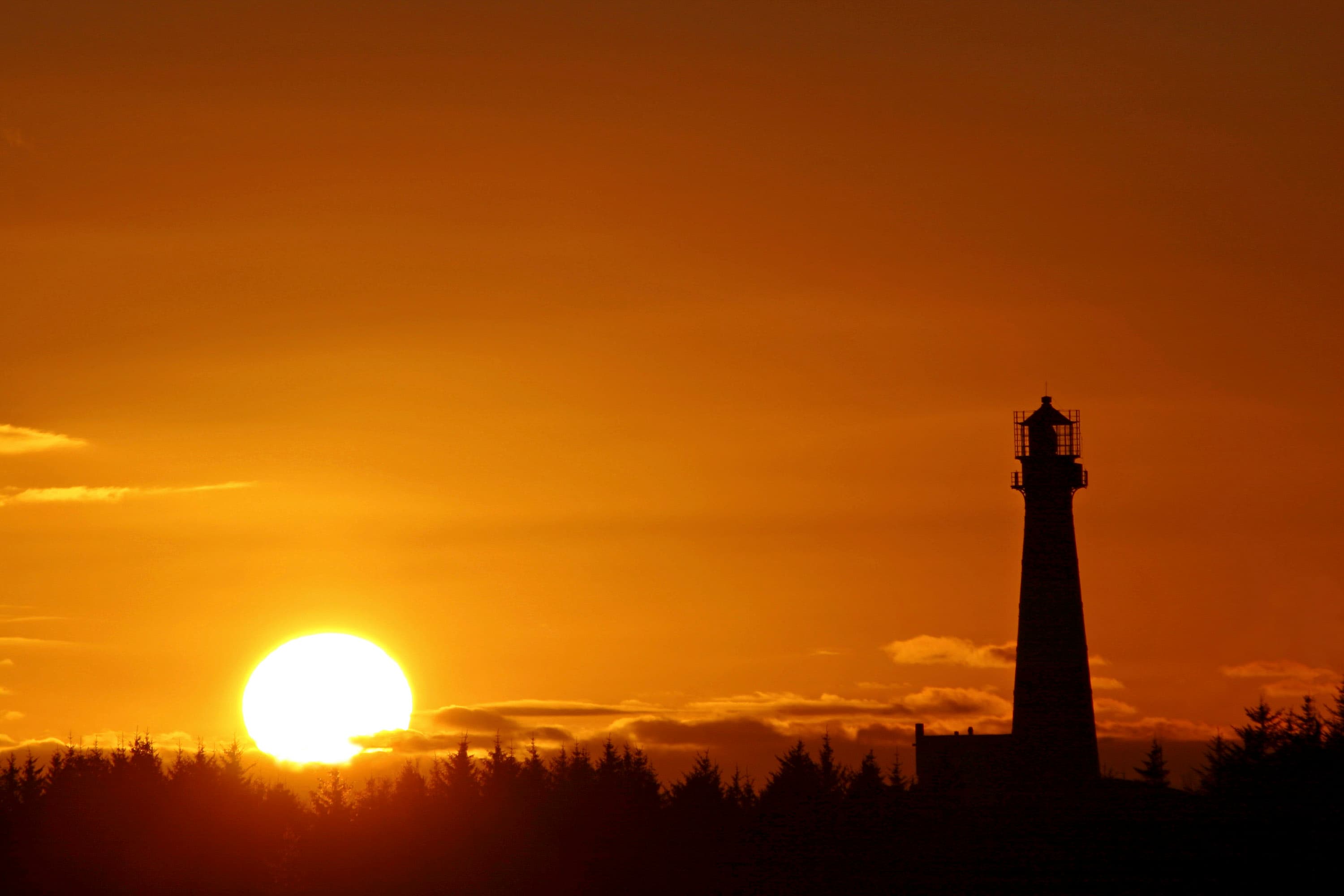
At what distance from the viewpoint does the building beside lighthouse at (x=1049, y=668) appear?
284ft

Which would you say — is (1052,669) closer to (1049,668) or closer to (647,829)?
(1049,668)

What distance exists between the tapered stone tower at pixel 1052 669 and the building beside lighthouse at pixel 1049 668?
3 centimetres

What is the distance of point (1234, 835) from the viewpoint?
76875 mm

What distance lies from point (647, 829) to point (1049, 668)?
23600 millimetres

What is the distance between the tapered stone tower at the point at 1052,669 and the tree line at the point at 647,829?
1.74 meters

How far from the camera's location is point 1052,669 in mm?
86562

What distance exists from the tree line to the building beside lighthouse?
61.3 inches

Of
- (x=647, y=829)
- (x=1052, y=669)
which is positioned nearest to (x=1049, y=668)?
(x=1052, y=669)

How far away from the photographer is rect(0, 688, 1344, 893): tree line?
7900 centimetres

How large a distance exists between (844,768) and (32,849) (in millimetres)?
48988

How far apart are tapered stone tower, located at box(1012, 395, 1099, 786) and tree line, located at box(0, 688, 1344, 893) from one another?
5.72 ft

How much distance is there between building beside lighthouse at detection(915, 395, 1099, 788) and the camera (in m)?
86.6

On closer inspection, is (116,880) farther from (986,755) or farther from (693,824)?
(986,755)

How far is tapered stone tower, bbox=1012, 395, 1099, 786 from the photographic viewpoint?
86562 mm
